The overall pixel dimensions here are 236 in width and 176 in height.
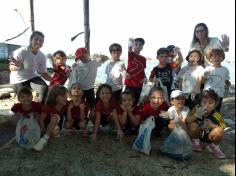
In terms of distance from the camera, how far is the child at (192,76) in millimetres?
4962

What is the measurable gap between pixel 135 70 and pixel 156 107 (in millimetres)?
977

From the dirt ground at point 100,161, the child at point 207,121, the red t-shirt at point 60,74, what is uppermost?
the red t-shirt at point 60,74

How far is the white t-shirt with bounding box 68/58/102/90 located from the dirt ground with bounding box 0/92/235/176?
0.97 metres

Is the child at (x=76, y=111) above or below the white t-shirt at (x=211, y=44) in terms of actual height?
below

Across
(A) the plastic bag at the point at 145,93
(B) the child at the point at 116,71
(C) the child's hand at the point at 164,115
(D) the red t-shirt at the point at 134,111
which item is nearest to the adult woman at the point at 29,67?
(B) the child at the point at 116,71

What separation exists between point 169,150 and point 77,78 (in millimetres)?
1917

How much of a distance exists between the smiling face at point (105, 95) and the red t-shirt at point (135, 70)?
30.3 inches

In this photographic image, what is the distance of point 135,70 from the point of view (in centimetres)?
543

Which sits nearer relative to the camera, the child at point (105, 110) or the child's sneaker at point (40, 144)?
the child's sneaker at point (40, 144)

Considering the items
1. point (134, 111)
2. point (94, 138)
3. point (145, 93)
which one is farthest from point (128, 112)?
point (145, 93)

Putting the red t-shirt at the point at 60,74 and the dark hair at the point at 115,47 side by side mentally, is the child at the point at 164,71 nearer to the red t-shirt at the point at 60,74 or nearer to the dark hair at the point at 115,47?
the dark hair at the point at 115,47

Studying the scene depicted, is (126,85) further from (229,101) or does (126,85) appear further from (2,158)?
(229,101)

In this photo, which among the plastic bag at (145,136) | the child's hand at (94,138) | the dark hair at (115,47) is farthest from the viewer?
the dark hair at (115,47)

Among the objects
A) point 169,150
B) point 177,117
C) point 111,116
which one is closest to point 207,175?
point 169,150
